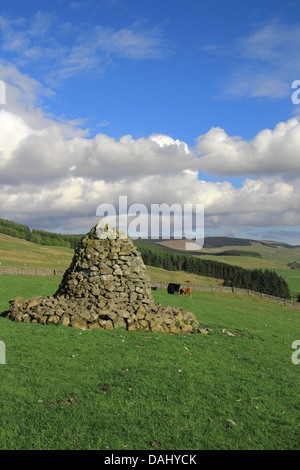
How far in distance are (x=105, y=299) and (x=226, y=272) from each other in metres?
116

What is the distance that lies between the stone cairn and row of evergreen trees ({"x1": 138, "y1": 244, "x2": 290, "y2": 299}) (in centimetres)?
8432

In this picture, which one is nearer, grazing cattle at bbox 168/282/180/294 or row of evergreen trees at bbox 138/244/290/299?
grazing cattle at bbox 168/282/180/294

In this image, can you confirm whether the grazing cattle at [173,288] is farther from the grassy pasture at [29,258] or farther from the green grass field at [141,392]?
the grassy pasture at [29,258]

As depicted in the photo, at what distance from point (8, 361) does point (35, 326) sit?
13.6 ft

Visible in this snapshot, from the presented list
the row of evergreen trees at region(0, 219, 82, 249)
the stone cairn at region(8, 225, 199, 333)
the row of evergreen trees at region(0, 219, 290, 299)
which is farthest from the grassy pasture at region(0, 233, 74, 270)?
the stone cairn at region(8, 225, 199, 333)

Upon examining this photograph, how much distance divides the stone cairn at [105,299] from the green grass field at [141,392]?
3.14ft

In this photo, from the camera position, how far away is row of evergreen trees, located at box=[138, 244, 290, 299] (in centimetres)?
9996

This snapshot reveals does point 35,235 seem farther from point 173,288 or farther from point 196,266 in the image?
point 173,288

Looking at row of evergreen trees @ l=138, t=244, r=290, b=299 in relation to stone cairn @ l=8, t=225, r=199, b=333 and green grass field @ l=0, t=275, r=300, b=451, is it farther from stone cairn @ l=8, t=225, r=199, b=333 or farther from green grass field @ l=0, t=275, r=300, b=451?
green grass field @ l=0, t=275, r=300, b=451

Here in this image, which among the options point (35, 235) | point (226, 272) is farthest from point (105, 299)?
point (35, 235)

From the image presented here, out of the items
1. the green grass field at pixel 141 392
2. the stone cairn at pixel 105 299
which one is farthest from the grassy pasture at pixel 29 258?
the green grass field at pixel 141 392

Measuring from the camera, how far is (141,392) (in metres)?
8.56

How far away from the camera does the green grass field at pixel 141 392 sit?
261 inches
